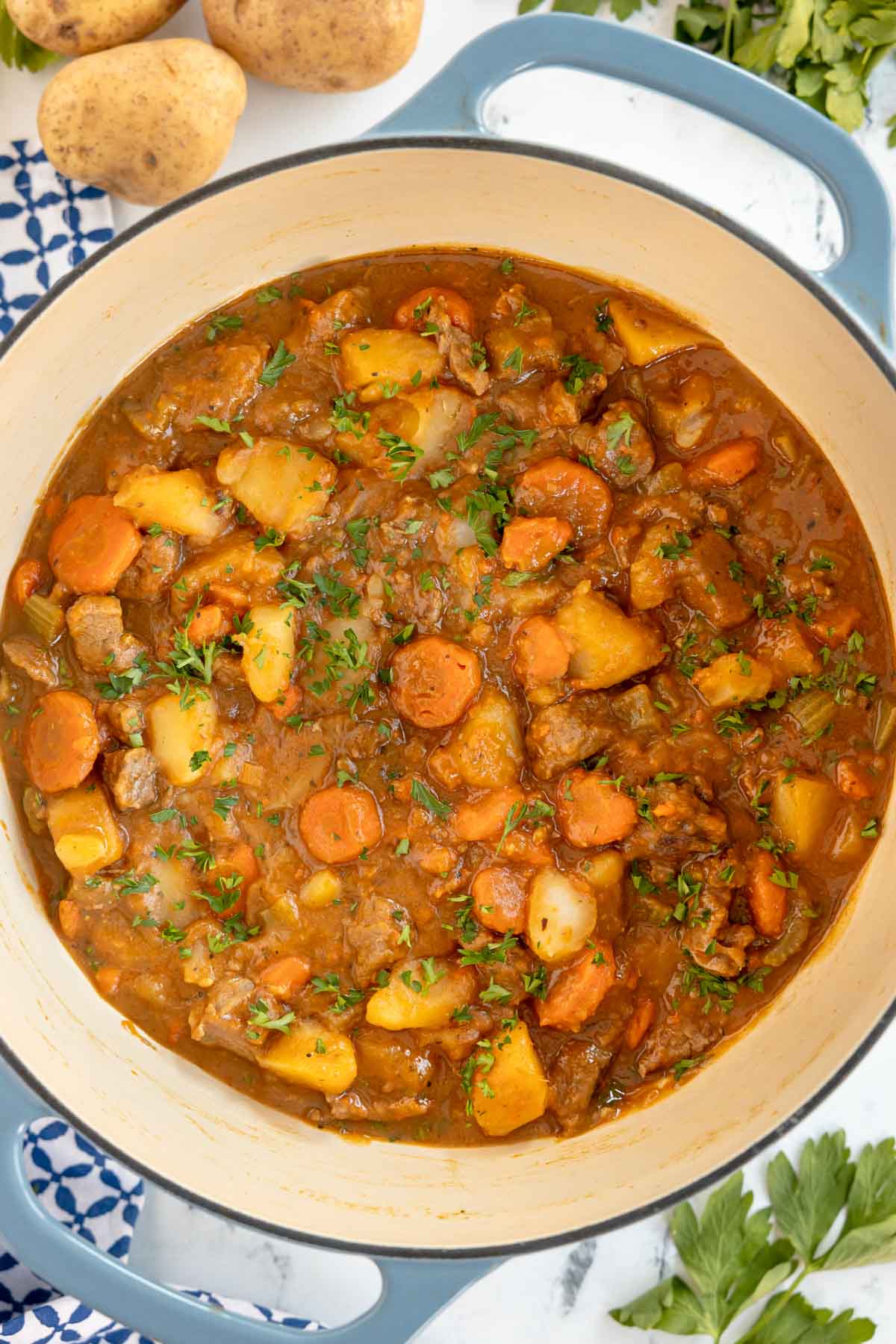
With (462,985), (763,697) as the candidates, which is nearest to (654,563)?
(763,697)

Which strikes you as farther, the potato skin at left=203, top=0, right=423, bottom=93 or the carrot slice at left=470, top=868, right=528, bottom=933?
the carrot slice at left=470, top=868, right=528, bottom=933

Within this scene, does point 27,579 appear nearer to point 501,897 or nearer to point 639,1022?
point 501,897

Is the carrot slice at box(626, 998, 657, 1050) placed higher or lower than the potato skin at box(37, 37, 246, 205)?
lower

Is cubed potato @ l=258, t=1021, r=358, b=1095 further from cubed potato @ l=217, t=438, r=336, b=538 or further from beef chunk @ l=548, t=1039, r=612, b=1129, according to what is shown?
cubed potato @ l=217, t=438, r=336, b=538

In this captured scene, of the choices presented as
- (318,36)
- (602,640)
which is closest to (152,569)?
(602,640)

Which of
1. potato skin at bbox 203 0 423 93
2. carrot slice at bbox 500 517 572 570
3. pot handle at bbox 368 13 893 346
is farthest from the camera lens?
carrot slice at bbox 500 517 572 570

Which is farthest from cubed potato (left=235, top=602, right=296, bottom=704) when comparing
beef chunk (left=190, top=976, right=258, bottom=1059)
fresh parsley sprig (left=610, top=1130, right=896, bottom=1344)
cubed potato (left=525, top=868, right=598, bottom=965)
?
fresh parsley sprig (left=610, top=1130, right=896, bottom=1344)

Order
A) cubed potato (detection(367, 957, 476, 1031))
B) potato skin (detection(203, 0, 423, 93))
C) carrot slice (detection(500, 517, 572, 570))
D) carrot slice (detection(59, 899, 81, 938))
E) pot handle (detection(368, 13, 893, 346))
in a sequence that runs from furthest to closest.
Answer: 1. carrot slice (detection(59, 899, 81, 938))
2. cubed potato (detection(367, 957, 476, 1031))
3. carrot slice (detection(500, 517, 572, 570))
4. potato skin (detection(203, 0, 423, 93))
5. pot handle (detection(368, 13, 893, 346))

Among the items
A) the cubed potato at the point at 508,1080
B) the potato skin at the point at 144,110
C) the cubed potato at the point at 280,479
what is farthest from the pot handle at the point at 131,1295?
the potato skin at the point at 144,110

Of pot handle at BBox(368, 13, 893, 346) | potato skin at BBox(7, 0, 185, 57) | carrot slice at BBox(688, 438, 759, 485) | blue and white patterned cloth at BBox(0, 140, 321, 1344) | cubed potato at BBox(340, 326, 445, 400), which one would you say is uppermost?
pot handle at BBox(368, 13, 893, 346)
